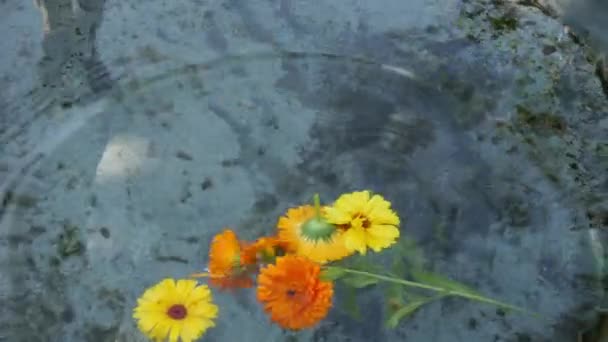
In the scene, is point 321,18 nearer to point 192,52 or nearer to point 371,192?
point 192,52

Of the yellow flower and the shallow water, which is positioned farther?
the shallow water

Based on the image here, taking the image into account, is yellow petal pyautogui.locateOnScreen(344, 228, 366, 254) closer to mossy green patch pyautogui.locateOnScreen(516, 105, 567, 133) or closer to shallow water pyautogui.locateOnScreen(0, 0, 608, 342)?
shallow water pyautogui.locateOnScreen(0, 0, 608, 342)

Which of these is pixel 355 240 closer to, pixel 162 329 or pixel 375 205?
pixel 375 205

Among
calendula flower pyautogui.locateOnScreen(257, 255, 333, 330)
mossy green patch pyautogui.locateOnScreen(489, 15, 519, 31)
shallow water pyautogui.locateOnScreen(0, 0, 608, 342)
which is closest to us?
calendula flower pyautogui.locateOnScreen(257, 255, 333, 330)

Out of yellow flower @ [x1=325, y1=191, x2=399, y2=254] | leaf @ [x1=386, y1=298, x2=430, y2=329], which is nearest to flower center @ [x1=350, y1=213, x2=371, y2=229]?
yellow flower @ [x1=325, y1=191, x2=399, y2=254]

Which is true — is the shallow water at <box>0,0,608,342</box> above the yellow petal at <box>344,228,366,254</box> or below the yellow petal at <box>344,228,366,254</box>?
below

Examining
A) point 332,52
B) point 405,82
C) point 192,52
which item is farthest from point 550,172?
point 192,52
